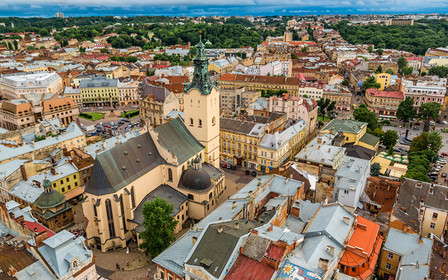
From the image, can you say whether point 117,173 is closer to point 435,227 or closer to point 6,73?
point 435,227

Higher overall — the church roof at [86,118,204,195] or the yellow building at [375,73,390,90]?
the church roof at [86,118,204,195]

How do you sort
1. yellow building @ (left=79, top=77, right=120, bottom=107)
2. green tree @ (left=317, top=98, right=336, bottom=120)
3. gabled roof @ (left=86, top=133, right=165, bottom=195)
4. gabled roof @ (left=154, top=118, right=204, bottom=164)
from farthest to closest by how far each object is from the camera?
yellow building @ (left=79, top=77, right=120, bottom=107)
green tree @ (left=317, top=98, right=336, bottom=120)
gabled roof @ (left=154, top=118, right=204, bottom=164)
gabled roof @ (left=86, top=133, right=165, bottom=195)

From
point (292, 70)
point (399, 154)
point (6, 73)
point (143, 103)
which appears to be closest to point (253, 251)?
point (399, 154)

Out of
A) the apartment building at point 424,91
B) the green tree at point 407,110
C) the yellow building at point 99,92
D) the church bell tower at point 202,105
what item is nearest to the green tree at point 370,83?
the apartment building at point 424,91

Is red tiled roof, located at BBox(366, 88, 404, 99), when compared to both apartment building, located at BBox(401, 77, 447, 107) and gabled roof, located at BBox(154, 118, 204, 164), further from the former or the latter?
gabled roof, located at BBox(154, 118, 204, 164)

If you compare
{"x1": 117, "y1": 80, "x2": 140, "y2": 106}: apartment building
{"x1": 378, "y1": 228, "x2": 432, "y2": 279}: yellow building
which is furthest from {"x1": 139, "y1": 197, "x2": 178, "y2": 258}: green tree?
{"x1": 117, "y1": 80, "x2": 140, "y2": 106}: apartment building

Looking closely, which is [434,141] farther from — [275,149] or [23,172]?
[23,172]

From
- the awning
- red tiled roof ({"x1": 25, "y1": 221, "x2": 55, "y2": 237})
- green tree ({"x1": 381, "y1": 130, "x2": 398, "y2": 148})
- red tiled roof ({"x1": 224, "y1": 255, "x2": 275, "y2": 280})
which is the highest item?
red tiled roof ({"x1": 224, "y1": 255, "x2": 275, "y2": 280})
